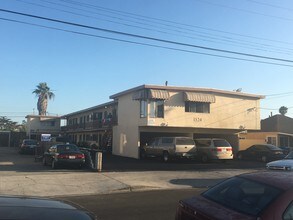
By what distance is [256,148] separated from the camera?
113 feet

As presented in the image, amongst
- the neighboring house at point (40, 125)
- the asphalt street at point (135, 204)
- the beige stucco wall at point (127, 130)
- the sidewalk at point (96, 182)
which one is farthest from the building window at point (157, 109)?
the neighboring house at point (40, 125)

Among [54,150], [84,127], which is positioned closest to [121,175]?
[54,150]

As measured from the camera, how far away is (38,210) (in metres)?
3.65

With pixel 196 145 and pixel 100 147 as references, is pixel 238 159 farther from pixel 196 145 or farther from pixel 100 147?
pixel 100 147

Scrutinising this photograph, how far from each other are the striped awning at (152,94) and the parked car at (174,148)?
132 inches

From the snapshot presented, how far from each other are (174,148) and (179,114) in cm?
422

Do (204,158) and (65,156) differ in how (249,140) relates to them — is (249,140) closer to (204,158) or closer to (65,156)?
(204,158)

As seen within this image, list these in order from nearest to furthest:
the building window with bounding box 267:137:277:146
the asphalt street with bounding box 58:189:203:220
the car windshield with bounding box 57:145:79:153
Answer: the asphalt street with bounding box 58:189:203:220, the car windshield with bounding box 57:145:79:153, the building window with bounding box 267:137:277:146

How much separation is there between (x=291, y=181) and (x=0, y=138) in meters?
69.2

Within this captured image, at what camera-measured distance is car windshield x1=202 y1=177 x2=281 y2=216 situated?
459 cm

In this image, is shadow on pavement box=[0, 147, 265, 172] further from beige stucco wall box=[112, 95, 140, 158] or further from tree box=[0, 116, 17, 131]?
tree box=[0, 116, 17, 131]

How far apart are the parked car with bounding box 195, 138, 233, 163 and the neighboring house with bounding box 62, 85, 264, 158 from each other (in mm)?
3270

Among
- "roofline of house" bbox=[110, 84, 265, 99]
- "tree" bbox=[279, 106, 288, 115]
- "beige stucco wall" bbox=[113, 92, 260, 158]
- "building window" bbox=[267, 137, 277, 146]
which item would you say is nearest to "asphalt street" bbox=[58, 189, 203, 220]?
"roofline of house" bbox=[110, 84, 265, 99]

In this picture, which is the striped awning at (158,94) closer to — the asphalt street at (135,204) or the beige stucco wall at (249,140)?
the beige stucco wall at (249,140)
